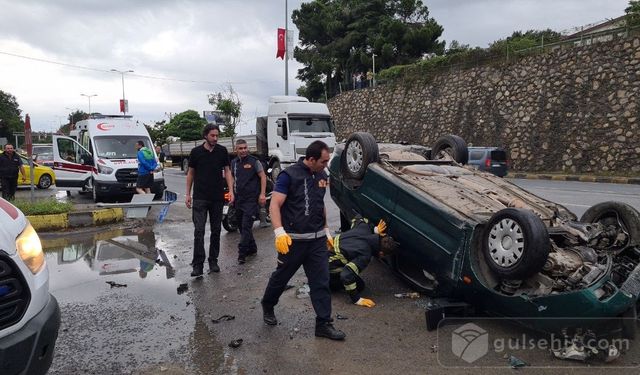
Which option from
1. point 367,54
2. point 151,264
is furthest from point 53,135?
point 367,54

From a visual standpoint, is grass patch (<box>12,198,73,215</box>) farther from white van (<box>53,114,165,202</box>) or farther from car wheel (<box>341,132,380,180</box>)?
car wheel (<box>341,132,380,180</box>)

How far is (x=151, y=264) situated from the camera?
252 inches

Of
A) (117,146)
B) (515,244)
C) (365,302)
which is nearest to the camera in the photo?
(515,244)

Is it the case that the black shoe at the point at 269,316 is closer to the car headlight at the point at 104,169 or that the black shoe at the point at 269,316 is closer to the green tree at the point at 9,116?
the car headlight at the point at 104,169

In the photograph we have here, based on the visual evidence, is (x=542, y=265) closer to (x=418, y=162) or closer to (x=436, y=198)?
(x=436, y=198)

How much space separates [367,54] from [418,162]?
32.1 metres

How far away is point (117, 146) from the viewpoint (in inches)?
535

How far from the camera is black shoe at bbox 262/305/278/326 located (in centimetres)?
422

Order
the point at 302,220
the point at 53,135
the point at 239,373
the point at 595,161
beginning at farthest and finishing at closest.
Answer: the point at 595,161 < the point at 53,135 < the point at 302,220 < the point at 239,373

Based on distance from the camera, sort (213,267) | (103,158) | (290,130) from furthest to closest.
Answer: (290,130) → (103,158) → (213,267)

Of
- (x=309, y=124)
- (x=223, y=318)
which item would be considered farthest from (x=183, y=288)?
(x=309, y=124)

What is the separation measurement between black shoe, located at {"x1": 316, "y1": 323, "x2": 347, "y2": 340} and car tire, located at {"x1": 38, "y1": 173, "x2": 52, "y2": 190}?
1722 cm

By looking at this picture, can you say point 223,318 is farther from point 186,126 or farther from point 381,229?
point 186,126

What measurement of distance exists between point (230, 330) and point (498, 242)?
226 cm
